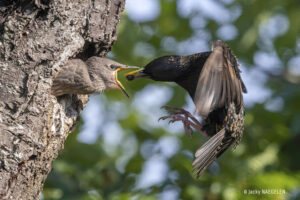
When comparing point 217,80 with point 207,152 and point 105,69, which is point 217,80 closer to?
point 207,152

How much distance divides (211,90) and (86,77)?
1076mm

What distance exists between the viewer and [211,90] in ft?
11.8

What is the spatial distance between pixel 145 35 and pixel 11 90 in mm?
4506

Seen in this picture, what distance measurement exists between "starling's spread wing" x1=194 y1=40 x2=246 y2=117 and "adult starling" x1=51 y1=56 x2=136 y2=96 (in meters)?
0.97

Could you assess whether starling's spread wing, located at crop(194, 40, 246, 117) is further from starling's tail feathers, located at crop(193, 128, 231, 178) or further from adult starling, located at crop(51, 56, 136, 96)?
adult starling, located at crop(51, 56, 136, 96)

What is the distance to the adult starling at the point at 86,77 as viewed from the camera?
3443mm

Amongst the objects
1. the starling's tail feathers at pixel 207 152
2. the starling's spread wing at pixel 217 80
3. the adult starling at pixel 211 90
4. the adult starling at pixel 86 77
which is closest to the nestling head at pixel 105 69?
the adult starling at pixel 86 77

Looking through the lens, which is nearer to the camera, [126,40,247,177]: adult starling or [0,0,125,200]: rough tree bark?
[0,0,125,200]: rough tree bark

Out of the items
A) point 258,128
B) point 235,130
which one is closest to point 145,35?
point 258,128

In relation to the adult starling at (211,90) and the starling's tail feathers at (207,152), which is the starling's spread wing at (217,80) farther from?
the starling's tail feathers at (207,152)

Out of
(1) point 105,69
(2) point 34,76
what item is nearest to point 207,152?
(1) point 105,69

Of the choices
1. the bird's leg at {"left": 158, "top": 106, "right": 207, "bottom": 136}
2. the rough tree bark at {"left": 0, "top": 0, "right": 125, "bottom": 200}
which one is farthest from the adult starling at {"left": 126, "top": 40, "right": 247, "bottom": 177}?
the rough tree bark at {"left": 0, "top": 0, "right": 125, "bottom": 200}

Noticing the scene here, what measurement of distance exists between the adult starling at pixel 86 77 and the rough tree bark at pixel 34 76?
0.14 m

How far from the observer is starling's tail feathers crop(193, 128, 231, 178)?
4094 millimetres
